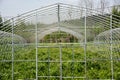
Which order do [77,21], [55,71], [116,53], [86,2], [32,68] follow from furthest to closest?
[86,2], [116,53], [32,68], [55,71], [77,21]

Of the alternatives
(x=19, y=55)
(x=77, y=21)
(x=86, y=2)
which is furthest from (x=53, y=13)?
(x=86, y=2)

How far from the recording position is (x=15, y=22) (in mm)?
9992

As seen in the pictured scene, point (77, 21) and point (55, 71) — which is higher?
point (77, 21)

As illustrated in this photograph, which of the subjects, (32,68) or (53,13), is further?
Answer: (32,68)

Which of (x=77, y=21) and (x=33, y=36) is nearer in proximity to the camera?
(x=77, y=21)

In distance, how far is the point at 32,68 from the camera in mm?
12578

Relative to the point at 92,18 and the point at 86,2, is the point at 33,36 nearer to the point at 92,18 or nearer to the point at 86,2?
the point at 92,18

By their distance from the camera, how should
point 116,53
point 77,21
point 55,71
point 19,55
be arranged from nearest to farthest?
point 77,21 < point 55,71 < point 116,53 < point 19,55

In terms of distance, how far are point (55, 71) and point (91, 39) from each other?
2.51 metres

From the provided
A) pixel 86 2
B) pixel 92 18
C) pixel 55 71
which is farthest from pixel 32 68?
pixel 86 2

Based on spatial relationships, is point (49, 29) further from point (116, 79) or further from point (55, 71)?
point (116, 79)

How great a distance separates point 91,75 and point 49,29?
2.54 m

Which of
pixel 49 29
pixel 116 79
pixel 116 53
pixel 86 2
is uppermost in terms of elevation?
pixel 86 2

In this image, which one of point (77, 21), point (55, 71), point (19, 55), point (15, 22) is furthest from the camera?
point (19, 55)
